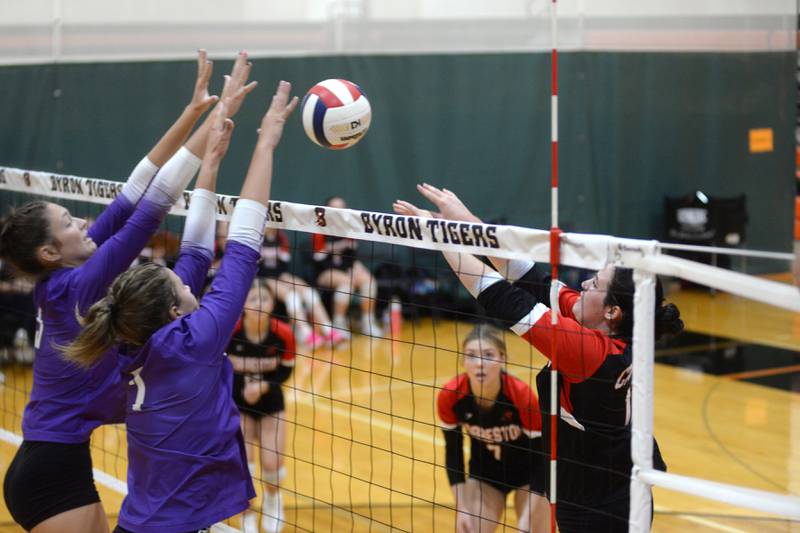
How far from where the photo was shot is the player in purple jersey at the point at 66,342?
139 inches

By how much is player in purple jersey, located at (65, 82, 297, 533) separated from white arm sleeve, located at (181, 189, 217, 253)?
0.42 m

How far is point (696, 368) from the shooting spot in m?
9.66

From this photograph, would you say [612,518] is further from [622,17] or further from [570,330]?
[622,17]

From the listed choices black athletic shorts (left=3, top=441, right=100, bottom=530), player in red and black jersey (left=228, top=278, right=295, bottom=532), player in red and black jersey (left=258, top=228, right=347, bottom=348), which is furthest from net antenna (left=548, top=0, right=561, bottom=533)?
player in red and black jersey (left=258, top=228, right=347, bottom=348)

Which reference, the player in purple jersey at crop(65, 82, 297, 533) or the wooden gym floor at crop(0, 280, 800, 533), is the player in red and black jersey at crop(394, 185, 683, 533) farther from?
the player in purple jersey at crop(65, 82, 297, 533)

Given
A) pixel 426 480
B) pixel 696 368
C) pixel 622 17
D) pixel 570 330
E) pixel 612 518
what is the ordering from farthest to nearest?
pixel 622 17, pixel 696 368, pixel 426 480, pixel 612 518, pixel 570 330

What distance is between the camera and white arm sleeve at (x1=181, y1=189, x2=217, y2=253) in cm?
351

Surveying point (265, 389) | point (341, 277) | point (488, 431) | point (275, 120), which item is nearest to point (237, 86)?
point (275, 120)

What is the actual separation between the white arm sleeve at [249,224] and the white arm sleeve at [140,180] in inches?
35.2

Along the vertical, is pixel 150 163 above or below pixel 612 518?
above

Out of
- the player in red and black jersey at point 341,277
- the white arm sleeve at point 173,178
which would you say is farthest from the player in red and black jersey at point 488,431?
the player in red and black jersey at point 341,277

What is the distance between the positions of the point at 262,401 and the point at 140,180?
2.26 m

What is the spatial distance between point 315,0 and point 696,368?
19.6 ft

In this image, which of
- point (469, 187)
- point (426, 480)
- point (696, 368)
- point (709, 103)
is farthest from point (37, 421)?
point (709, 103)
